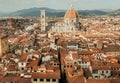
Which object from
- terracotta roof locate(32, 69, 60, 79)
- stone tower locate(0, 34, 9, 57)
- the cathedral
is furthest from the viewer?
the cathedral

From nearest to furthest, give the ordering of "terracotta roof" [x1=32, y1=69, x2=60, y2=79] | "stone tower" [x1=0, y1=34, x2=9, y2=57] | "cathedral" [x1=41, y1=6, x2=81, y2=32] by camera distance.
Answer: "terracotta roof" [x1=32, y1=69, x2=60, y2=79] < "stone tower" [x1=0, y1=34, x2=9, y2=57] < "cathedral" [x1=41, y1=6, x2=81, y2=32]

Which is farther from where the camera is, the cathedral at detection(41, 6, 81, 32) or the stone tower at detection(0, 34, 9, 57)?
the cathedral at detection(41, 6, 81, 32)

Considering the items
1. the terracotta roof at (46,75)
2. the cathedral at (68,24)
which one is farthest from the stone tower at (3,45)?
the cathedral at (68,24)

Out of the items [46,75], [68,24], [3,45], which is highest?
[46,75]

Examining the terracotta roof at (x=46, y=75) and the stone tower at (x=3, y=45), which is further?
the stone tower at (x=3, y=45)

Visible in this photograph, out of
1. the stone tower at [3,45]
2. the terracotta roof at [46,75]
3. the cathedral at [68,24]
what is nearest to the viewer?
the terracotta roof at [46,75]

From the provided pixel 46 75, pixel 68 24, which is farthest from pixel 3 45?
pixel 68 24

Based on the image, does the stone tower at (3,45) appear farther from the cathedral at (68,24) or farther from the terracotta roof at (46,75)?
the cathedral at (68,24)

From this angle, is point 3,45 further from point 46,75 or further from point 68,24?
point 68,24

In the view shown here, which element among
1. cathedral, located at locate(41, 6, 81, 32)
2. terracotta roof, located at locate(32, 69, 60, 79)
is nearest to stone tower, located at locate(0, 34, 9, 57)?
terracotta roof, located at locate(32, 69, 60, 79)

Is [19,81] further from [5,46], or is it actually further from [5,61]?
[5,46]

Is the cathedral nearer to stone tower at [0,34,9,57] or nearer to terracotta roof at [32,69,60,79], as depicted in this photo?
stone tower at [0,34,9,57]
